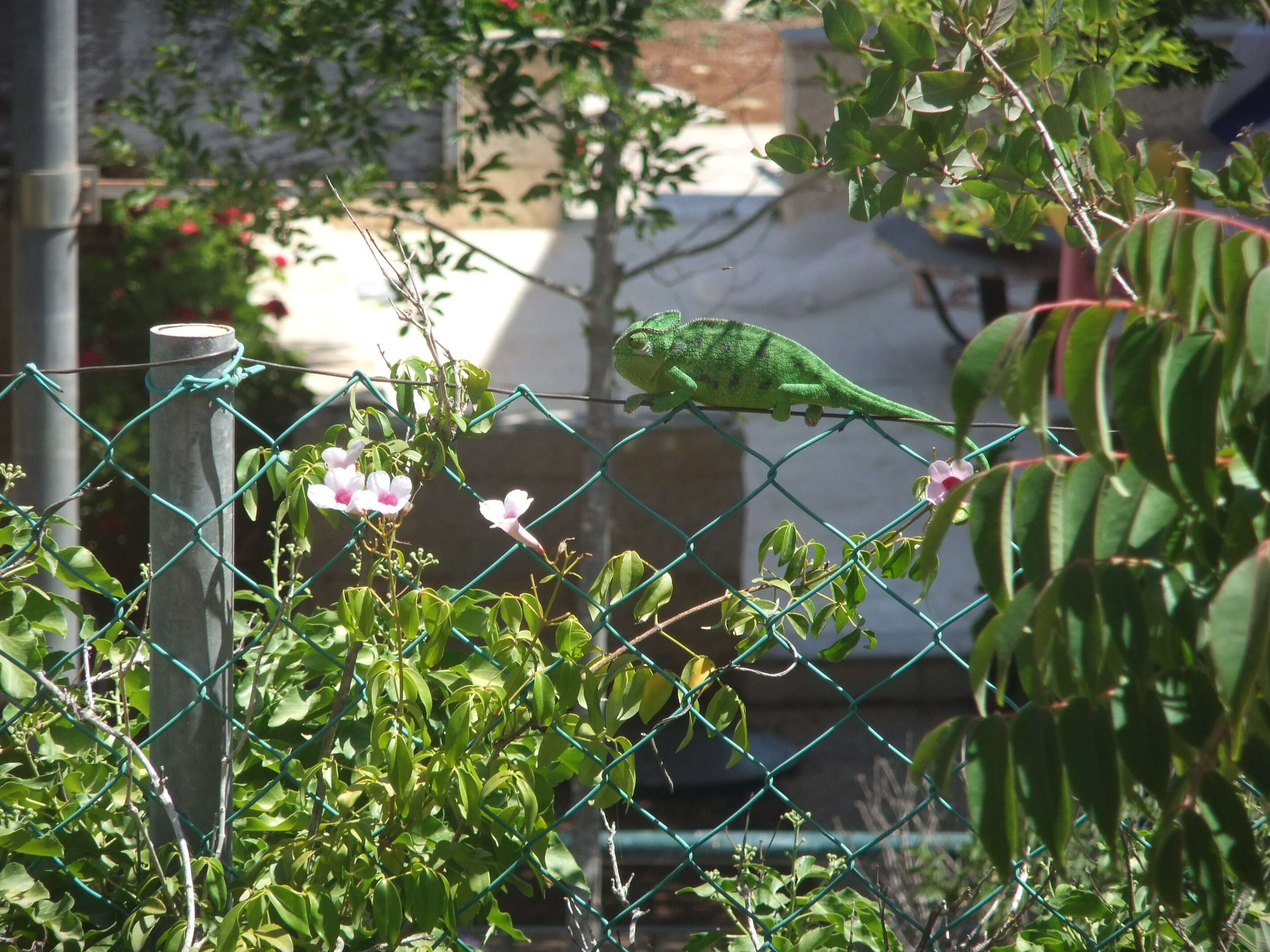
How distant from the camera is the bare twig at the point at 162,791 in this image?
4.02 feet

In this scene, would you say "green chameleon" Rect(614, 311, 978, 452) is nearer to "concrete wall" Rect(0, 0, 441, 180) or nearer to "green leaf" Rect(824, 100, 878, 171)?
"green leaf" Rect(824, 100, 878, 171)

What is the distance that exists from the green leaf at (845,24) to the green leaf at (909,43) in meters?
0.09

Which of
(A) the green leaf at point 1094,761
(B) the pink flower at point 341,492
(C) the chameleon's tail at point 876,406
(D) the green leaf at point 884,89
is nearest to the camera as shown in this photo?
(A) the green leaf at point 1094,761

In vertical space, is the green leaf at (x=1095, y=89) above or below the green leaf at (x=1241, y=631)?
above

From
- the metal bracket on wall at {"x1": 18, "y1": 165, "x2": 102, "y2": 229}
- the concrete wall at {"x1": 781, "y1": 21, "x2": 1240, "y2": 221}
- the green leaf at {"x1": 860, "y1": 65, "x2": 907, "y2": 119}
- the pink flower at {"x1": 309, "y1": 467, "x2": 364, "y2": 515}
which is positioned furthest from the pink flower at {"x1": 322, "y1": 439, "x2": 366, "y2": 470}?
the concrete wall at {"x1": 781, "y1": 21, "x2": 1240, "y2": 221}

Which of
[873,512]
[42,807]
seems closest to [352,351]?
[873,512]

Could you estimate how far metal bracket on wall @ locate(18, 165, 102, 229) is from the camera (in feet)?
7.63

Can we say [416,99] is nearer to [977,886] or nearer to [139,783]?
[139,783]

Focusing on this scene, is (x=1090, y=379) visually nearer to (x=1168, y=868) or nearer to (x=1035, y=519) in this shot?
(x=1035, y=519)

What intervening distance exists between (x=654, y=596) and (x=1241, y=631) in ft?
2.32

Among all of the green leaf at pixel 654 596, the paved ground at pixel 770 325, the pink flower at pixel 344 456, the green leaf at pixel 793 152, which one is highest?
the green leaf at pixel 793 152

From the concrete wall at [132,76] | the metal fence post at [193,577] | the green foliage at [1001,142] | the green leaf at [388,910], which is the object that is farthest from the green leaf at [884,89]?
the concrete wall at [132,76]

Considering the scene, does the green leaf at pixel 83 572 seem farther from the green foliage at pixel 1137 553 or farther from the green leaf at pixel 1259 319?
the green leaf at pixel 1259 319

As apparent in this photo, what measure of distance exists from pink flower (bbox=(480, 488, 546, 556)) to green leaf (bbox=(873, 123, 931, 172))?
0.63m
